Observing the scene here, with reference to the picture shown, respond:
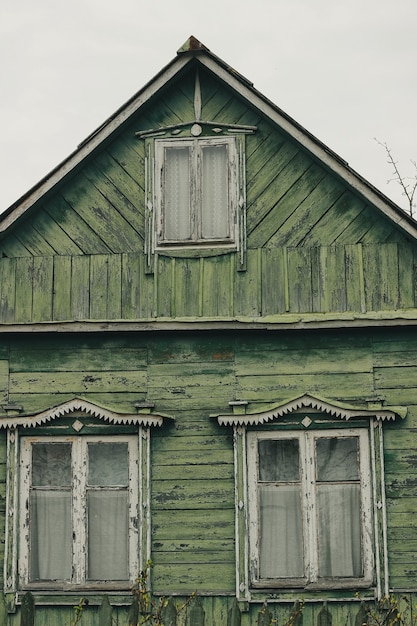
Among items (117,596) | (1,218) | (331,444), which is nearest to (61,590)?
(117,596)

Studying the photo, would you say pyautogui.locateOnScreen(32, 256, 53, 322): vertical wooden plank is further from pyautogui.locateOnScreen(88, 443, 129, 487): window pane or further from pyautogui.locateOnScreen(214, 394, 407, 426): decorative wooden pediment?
pyautogui.locateOnScreen(214, 394, 407, 426): decorative wooden pediment

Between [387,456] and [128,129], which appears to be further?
[128,129]

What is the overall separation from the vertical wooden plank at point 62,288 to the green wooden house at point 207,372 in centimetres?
2

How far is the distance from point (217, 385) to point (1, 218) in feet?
10.4

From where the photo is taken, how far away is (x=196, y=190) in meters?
11.8

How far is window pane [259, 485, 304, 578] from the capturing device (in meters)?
11.1

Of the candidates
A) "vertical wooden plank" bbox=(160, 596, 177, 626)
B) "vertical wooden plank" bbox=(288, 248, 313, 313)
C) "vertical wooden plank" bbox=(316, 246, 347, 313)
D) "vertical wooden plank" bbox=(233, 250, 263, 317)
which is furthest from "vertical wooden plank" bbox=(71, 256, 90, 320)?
"vertical wooden plank" bbox=(160, 596, 177, 626)

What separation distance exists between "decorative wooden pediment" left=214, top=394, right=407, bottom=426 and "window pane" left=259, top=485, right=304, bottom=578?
79 centimetres

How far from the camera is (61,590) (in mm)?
11203

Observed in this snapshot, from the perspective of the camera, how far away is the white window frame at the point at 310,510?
11.0 m

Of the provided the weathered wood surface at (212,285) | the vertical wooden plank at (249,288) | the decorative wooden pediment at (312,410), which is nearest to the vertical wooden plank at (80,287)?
the weathered wood surface at (212,285)

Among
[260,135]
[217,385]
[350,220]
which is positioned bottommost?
[217,385]

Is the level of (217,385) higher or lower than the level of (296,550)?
higher

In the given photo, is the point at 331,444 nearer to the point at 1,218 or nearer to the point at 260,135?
the point at 260,135
